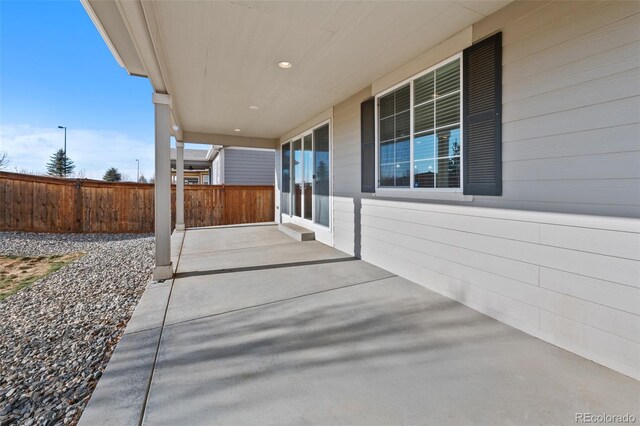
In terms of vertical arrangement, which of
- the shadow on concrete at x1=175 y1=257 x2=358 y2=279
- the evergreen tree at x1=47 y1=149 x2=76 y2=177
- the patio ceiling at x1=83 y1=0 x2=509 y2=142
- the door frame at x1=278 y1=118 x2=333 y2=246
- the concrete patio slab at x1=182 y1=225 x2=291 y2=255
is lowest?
the shadow on concrete at x1=175 y1=257 x2=358 y2=279

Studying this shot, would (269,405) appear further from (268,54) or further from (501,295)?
(268,54)

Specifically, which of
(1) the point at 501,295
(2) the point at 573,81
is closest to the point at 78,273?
(1) the point at 501,295

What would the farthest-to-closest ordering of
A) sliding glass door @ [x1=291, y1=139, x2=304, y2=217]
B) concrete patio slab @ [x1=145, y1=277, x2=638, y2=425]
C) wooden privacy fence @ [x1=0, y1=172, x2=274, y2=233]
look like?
sliding glass door @ [x1=291, y1=139, x2=304, y2=217]
wooden privacy fence @ [x1=0, y1=172, x2=274, y2=233]
concrete patio slab @ [x1=145, y1=277, x2=638, y2=425]

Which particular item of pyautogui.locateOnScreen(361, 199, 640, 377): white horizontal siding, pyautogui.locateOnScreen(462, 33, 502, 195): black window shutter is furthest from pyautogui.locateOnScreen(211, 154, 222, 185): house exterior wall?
pyautogui.locateOnScreen(462, 33, 502, 195): black window shutter

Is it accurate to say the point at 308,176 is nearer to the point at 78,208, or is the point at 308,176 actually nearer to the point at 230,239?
the point at 230,239

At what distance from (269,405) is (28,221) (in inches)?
363

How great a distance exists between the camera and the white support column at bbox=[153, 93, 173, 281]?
11.7ft

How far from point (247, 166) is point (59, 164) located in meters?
21.3

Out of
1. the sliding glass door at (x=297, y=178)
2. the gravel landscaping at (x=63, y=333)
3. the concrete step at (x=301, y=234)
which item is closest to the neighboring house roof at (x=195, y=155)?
the sliding glass door at (x=297, y=178)

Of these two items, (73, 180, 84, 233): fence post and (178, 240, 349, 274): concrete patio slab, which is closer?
(178, 240, 349, 274): concrete patio slab

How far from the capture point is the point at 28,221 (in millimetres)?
7398

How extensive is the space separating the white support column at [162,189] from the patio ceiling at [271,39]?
0.29m

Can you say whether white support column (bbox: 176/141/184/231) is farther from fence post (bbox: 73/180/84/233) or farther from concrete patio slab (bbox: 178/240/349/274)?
concrete patio slab (bbox: 178/240/349/274)

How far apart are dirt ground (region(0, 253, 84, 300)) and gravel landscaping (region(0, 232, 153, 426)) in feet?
0.63
